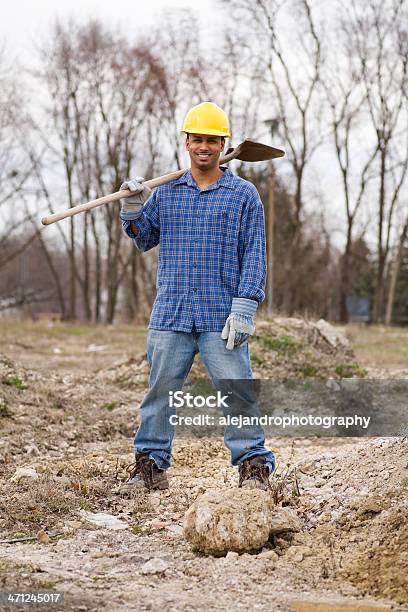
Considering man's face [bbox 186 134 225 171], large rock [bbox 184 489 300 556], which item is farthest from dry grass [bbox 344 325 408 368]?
large rock [bbox 184 489 300 556]

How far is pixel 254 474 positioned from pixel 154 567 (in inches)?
44.1

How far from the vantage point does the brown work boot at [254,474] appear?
466 cm

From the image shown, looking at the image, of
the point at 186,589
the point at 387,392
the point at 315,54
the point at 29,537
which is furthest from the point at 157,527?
the point at 315,54

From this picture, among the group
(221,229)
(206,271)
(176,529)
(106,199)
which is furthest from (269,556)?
(106,199)

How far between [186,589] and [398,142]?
25.2 metres

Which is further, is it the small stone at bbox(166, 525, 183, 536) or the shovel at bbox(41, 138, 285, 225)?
the shovel at bbox(41, 138, 285, 225)

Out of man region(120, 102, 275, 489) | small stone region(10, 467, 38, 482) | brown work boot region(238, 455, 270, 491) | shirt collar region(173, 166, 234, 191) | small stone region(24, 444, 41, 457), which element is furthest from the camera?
small stone region(24, 444, 41, 457)

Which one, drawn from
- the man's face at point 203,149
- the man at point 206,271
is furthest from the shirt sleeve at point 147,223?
the man's face at point 203,149

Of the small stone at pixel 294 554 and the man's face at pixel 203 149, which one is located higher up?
the man's face at pixel 203 149

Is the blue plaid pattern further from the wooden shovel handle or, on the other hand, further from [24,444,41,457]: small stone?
[24,444,41,457]: small stone

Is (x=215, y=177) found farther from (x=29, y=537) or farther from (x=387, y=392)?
(x=387, y=392)

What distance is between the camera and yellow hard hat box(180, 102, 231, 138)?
475cm

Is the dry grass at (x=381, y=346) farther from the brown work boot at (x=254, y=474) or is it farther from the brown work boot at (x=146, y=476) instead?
the brown work boot at (x=254, y=474)

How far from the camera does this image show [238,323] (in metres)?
4.67
